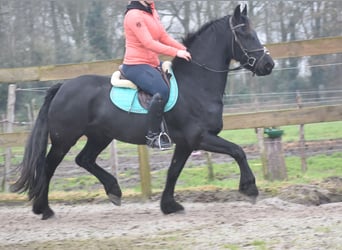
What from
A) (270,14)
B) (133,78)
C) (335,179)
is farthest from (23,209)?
(270,14)

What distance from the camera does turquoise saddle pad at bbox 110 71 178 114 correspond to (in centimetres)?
650

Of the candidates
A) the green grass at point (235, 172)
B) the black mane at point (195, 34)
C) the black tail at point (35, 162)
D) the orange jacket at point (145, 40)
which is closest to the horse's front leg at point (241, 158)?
the orange jacket at point (145, 40)

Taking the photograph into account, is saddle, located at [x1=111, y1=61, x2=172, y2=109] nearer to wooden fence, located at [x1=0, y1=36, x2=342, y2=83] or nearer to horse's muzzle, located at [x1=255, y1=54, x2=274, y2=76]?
horse's muzzle, located at [x1=255, y1=54, x2=274, y2=76]

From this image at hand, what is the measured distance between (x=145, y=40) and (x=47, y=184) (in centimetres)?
204

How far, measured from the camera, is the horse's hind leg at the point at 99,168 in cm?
709

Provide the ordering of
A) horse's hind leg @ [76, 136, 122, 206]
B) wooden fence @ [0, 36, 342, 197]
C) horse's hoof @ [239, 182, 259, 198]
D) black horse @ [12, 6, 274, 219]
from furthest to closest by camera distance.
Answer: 1. wooden fence @ [0, 36, 342, 197]
2. horse's hind leg @ [76, 136, 122, 206]
3. black horse @ [12, 6, 274, 219]
4. horse's hoof @ [239, 182, 259, 198]

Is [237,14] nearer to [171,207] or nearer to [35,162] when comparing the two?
[171,207]

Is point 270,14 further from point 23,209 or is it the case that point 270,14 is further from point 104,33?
point 23,209

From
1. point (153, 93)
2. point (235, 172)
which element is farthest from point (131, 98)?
point (235, 172)

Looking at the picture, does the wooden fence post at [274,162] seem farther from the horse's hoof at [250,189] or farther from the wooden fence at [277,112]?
the horse's hoof at [250,189]

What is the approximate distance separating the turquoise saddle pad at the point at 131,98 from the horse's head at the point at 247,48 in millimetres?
813

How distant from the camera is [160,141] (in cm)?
647

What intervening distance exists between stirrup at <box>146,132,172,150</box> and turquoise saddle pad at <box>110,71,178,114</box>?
28 centimetres

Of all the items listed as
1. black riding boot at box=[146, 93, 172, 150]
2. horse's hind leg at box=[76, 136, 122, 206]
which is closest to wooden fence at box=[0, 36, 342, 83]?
horse's hind leg at box=[76, 136, 122, 206]
